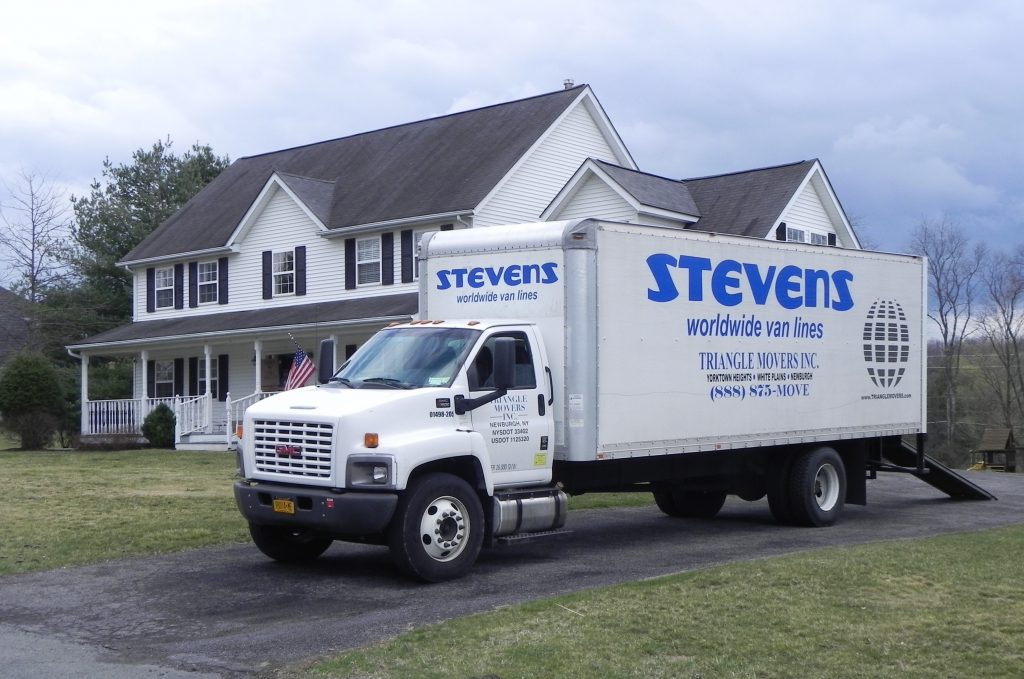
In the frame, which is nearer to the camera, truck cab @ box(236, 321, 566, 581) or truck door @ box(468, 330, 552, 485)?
truck cab @ box(236, 321, 566, 581)

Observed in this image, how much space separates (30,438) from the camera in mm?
35344

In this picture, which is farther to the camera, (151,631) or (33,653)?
(151,631)

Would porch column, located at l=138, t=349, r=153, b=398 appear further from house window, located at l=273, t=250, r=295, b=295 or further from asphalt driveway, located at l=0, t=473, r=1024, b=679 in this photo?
asphalt driveway, located at l=0, t=473, r=1024, b=679

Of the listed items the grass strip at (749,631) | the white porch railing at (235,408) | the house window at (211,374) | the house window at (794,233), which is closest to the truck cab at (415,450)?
the grass strip at (749,631)

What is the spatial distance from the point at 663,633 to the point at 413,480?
10.3 feet

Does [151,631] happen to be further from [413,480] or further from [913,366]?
[913,366]

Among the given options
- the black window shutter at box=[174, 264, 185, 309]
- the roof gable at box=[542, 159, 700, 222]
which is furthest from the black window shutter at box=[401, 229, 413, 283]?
the black window shutter at box=[174, 264, 185, 309]

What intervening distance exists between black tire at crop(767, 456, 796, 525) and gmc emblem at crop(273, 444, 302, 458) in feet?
21.4

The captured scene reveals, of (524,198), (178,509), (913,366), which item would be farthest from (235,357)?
(913,366)

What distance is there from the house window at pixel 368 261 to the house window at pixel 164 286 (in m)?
8.59

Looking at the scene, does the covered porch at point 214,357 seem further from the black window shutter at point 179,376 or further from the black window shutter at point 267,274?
the black window shutter at point 267,274

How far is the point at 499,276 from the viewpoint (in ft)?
40.6

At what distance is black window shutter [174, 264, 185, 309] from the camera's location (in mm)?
37062

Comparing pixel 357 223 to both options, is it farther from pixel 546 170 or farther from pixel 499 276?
pixel 499 276
